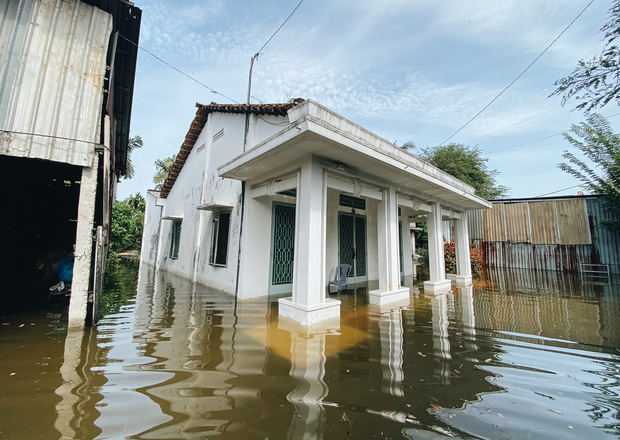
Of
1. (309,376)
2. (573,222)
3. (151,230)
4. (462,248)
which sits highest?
(573,222)

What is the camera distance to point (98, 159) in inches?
149

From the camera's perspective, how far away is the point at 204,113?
8.44m

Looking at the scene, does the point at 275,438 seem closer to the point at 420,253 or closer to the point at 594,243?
the point at 420,253

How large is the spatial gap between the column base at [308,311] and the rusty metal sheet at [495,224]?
12.1 m

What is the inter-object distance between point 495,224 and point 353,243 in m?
9.23

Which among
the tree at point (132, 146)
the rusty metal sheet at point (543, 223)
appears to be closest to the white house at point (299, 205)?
the rusty metal sheet at point (543, 223)

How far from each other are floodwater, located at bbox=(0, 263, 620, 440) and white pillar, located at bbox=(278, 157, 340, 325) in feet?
A: 0.79

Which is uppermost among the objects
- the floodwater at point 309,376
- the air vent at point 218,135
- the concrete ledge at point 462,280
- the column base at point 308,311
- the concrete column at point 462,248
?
the air vent at point 218,135

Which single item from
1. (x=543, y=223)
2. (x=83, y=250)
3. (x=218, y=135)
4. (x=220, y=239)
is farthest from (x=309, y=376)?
(x=543, y=223)

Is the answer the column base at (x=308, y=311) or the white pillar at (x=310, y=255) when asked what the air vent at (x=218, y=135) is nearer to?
the white pillar at (x=310, y=255)

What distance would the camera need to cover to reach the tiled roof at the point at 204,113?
5723 mm

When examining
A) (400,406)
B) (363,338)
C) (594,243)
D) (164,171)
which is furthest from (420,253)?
(164,171)

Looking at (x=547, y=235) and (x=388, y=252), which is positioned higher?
(x=547, y=235)

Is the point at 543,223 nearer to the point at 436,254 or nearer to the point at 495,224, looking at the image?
the point at 495,224
